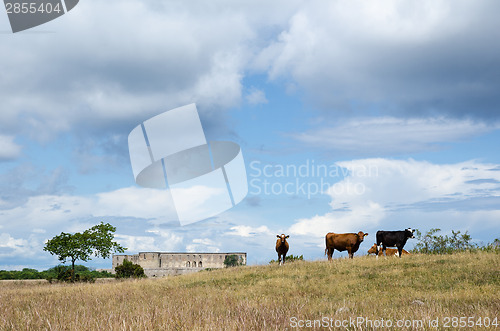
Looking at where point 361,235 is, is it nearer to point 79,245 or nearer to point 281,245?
point 281,245

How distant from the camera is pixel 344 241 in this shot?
98.4 feet

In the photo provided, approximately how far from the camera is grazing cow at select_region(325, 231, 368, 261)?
29.8m

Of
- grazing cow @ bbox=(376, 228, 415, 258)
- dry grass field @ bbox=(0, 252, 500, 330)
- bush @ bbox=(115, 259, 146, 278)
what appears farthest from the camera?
bush @ bbox=(115, 259, 146, 278)

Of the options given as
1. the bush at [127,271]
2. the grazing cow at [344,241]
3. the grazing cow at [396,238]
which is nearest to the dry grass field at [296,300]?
the grazing cow at [396,238]

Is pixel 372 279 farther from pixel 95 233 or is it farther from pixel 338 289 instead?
pixel 95 233

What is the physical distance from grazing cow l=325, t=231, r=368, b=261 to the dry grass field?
3.62 metres

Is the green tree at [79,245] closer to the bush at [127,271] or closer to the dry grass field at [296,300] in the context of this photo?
the bush at [127,271]

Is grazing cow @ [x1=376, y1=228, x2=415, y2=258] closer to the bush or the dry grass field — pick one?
the dry grass field

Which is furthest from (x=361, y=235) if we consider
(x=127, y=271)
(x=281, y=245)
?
(x=127, y=271)

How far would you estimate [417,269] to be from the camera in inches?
836

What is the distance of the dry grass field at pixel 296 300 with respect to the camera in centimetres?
647

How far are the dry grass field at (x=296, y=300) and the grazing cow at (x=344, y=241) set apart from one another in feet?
11.9

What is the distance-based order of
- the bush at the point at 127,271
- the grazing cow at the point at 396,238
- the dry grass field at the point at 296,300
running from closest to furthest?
the dry grass field at the point at 296,300, the grazing cow at the point at 396,238, the bush at the point at 127,271

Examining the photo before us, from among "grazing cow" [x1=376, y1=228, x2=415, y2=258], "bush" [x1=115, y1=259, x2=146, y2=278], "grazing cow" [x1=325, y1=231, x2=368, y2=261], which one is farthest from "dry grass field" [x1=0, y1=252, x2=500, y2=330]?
"bush" [x1=115, y1=259, x2=146, y2=278]
